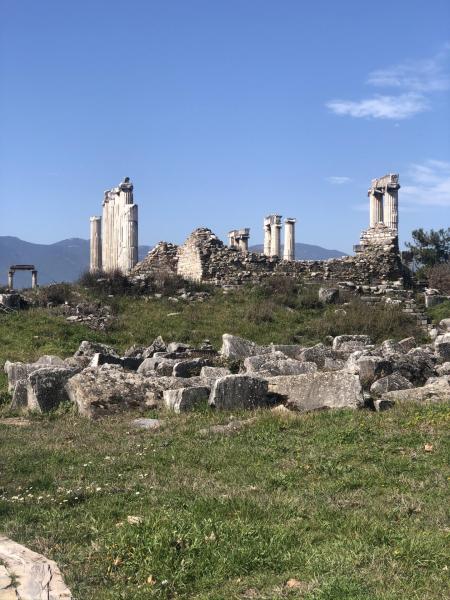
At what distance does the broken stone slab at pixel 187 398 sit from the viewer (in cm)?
1080

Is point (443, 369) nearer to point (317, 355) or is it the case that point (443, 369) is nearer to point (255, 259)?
point (317, 355)

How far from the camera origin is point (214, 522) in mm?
5781

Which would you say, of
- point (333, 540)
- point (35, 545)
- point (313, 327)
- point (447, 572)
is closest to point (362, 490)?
point (333, 540)

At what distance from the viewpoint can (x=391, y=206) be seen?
117 ft

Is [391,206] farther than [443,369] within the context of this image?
Yes

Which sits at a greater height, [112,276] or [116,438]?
[112,276]

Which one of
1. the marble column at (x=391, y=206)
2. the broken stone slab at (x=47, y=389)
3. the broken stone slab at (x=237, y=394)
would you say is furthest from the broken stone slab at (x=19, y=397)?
the marble column at (x=391, y=206)

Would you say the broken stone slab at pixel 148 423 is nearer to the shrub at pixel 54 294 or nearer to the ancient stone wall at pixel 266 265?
the shrub at pixel 54 294

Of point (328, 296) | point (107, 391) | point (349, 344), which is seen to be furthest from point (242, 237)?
point (107, 391)

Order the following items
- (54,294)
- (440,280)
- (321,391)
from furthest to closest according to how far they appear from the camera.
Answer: (440,280) < (54,294) < (321,391)

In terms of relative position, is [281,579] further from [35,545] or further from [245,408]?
[245,408]

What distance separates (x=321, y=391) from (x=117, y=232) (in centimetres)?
2857

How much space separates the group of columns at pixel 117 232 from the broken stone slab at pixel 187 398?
854 inches

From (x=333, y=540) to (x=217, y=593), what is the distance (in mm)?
A: 1096
